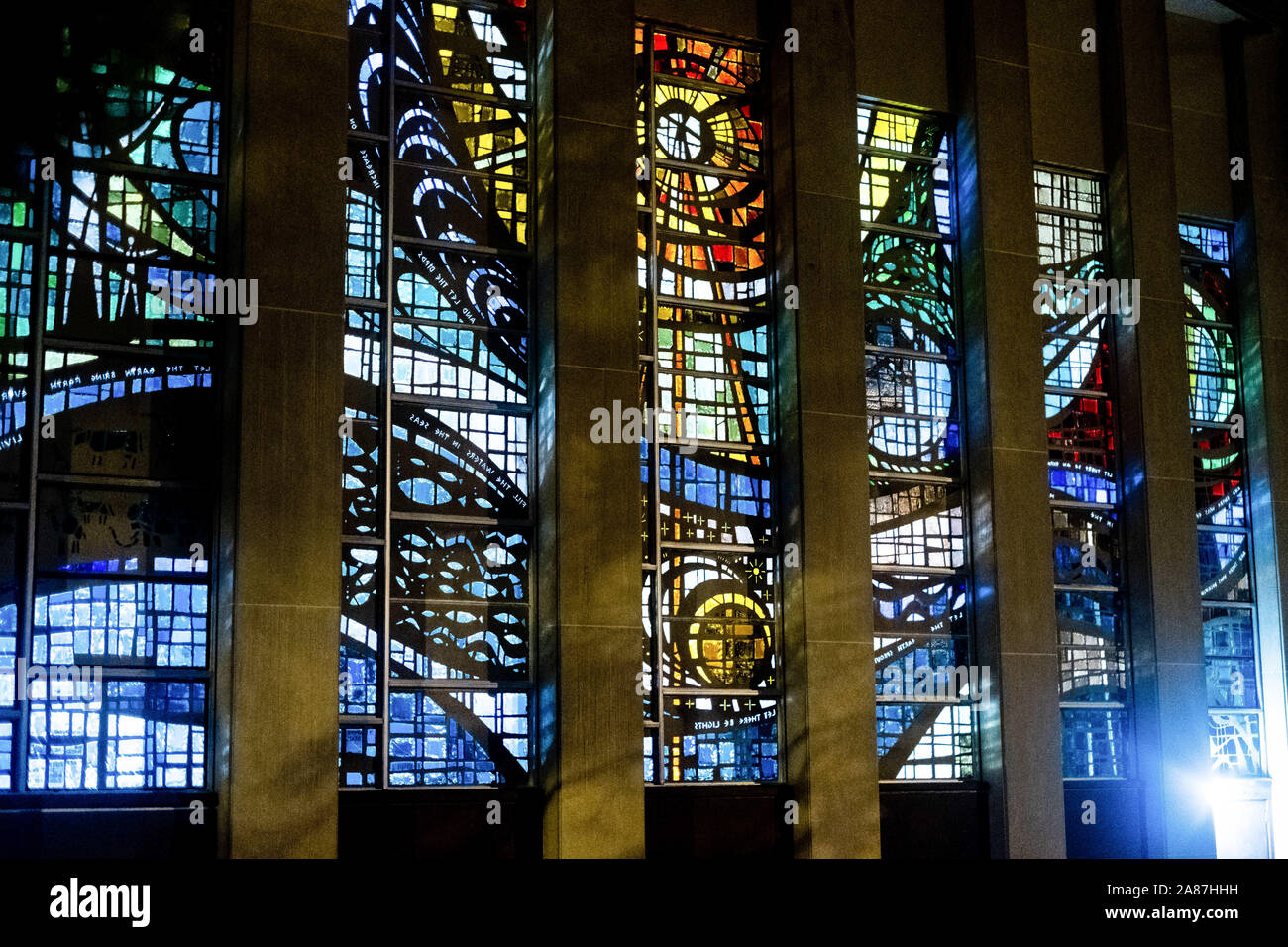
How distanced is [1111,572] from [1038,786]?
9.88ft

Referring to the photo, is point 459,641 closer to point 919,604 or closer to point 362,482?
point 362,482

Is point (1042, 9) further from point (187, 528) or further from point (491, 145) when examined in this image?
point (187, 528)

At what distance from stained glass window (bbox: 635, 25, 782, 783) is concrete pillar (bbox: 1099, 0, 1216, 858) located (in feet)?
16.2

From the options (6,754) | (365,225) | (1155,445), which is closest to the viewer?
(6,754)

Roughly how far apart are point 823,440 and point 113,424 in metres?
7.04

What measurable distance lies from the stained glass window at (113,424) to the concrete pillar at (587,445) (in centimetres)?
309

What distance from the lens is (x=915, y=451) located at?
15.7 m

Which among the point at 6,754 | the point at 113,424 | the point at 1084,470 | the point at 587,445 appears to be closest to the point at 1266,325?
the point at 1084,470

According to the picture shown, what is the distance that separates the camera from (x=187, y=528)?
1191 centimetres

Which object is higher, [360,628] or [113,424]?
[113,424]

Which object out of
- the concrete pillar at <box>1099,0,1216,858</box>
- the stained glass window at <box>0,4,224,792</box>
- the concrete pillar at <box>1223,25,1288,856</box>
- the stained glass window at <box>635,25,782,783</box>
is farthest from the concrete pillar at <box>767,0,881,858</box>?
the concrete pillar at <box>1223,25,1288,856</box>

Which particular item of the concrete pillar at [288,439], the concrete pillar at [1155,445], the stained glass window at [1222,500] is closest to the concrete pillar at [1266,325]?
the stained glass window at [1222,500]

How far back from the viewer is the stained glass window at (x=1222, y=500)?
56.1 ft
